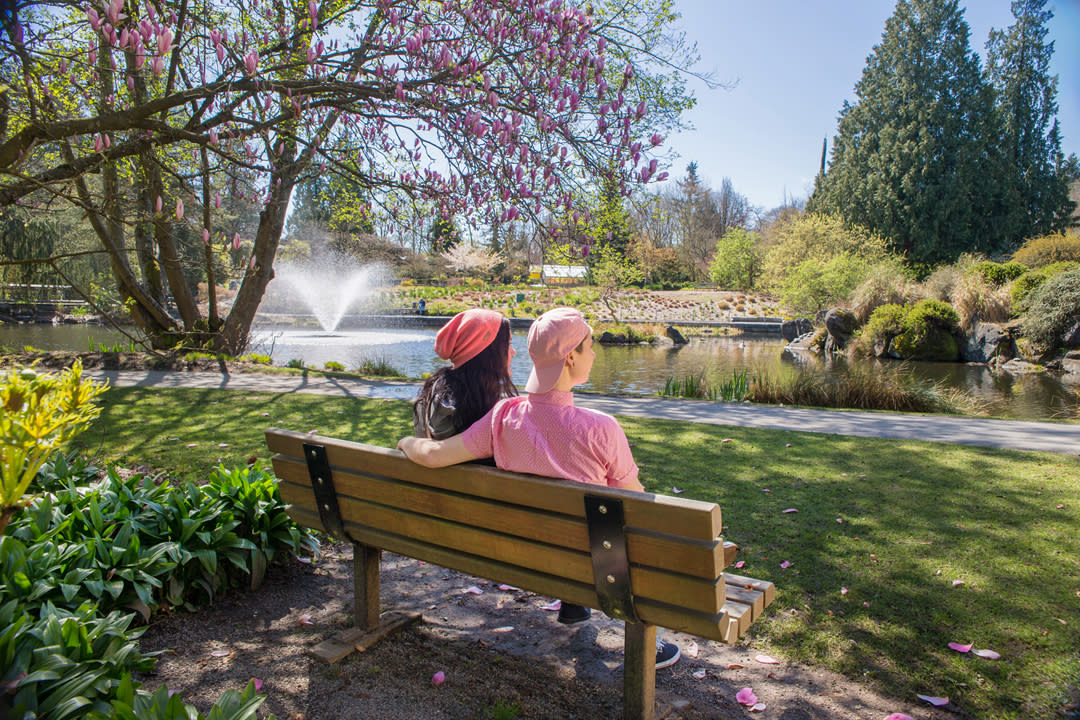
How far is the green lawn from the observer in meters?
2.58

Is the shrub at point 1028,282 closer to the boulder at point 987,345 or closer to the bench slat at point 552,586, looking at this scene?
the boulder at point 987,345

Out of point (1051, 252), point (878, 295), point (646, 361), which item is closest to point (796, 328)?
point (878, 295)

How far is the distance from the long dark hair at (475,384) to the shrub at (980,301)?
2096cm

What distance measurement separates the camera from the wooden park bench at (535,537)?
178cm

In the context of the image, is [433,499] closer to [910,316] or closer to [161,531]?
[161,531]

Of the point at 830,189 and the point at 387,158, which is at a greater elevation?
the point at 830,189

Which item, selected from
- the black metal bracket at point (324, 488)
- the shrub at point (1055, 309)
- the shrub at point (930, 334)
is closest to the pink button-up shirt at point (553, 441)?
the black metal bracket at point (324, 488)

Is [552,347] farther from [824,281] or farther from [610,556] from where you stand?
[824,281]

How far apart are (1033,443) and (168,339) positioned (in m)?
12.7

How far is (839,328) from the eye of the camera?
72.4ft

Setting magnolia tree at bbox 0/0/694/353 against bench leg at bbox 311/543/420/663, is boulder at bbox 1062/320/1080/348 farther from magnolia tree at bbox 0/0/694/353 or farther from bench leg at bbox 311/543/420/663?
bench leg at bbox 311/543/420/663

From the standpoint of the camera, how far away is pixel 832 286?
1096 inches

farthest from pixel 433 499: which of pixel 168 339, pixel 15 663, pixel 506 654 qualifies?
pixel 168 339

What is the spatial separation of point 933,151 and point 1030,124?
6589mm
